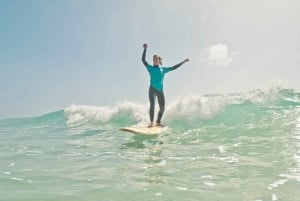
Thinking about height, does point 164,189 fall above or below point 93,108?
below

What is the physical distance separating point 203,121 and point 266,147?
22.9ft

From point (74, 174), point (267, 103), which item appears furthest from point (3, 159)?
point (267, 103)

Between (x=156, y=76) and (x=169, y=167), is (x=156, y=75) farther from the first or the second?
(x=169, y=167)

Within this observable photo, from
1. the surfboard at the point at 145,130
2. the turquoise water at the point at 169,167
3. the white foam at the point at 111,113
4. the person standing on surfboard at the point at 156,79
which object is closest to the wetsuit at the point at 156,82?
the person standing on surfboard at the point at 156,79

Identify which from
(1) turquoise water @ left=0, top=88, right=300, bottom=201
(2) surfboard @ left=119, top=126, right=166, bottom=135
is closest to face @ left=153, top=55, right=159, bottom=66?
(2) surfboard @ left=119, top=126, right=166, bottom=135

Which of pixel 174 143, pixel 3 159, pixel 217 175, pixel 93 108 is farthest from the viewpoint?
pixel 93 108

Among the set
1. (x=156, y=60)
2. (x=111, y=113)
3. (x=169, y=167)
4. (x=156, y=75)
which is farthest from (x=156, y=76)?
(x=111, y=113)

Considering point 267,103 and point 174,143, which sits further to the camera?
point 267,103

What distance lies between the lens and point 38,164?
22.8 feet

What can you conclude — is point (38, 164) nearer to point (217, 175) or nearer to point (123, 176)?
point (123, 176)

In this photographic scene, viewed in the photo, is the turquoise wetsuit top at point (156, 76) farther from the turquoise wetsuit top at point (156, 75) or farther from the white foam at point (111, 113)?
the white foam at point (111, 113)

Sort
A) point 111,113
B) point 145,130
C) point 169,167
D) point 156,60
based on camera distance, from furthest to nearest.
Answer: point 111,113, point 156,60, point 145,130, point 169,167

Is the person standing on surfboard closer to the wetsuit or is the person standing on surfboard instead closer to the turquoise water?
the wetsuit

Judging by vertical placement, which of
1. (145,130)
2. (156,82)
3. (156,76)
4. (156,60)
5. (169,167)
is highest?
(156,60)
